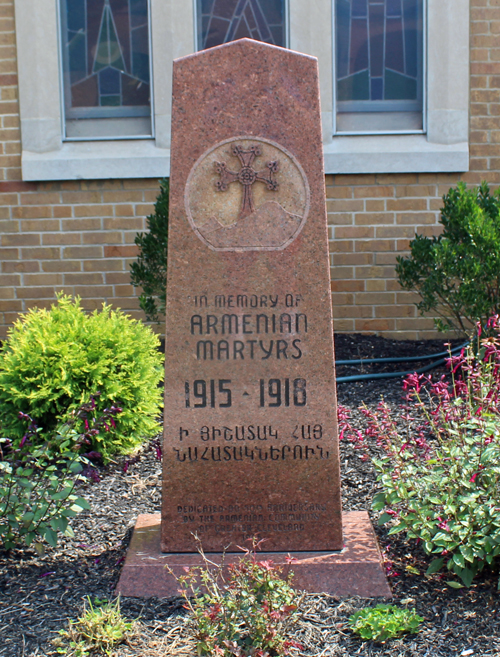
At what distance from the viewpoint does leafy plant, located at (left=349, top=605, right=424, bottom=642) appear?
2432mm

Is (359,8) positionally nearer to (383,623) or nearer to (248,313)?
(248,313)

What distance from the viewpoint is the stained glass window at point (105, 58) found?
6676 millimetres

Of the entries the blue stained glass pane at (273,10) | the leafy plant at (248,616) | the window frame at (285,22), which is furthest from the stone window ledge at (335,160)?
the leafy plant at (248,616)

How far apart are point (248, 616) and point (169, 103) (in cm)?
523

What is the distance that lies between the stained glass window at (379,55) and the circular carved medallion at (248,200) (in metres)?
4.24

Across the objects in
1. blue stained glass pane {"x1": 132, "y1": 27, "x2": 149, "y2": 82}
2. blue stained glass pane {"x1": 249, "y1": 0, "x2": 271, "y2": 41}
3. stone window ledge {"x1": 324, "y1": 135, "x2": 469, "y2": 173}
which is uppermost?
blue stained glass pane {"x1": 249, "y1": 0, "x2": 271, "y2": 41}

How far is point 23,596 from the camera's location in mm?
2730

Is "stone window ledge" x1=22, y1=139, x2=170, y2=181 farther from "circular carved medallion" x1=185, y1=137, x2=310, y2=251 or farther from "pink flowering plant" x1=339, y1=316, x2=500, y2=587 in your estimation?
"pink flowering plant" x1=339, y1=316, x2=500, y2=587

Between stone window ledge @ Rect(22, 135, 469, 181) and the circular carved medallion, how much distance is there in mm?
3801

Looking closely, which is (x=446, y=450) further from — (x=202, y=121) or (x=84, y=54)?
(x=84, y=54)

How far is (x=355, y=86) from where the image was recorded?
22.1 ft

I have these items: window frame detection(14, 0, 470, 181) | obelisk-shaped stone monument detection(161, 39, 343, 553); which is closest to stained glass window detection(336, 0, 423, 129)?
window frame detection(14, 0, 470, 181)

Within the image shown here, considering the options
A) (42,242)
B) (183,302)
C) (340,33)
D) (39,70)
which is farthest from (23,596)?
(340,33)

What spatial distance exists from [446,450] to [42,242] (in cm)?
498
